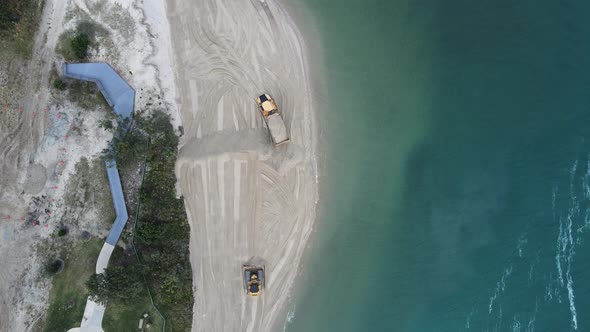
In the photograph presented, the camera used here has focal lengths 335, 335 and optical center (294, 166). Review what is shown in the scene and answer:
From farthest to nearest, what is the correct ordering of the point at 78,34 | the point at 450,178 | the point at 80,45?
the point at 450,178 → the point at 78,34 → the point at 80,45

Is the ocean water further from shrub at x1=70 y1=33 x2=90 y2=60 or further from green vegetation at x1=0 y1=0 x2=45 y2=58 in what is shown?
green vegetation at x1=0 y1=0 x2=45 y2=58

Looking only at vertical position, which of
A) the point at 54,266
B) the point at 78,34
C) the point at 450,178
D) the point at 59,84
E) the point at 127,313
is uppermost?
the point at 78,34

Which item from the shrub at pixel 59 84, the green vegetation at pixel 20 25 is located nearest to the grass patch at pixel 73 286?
the shrub at pixel 59 84

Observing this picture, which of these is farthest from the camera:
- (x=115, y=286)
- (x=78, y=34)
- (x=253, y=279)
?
(x=253, y=279)

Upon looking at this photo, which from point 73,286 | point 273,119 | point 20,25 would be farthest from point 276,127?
point 20,25

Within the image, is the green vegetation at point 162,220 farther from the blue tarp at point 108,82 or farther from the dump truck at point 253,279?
the dump truck at point 253,279

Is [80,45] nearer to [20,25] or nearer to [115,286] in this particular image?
[20,25]
